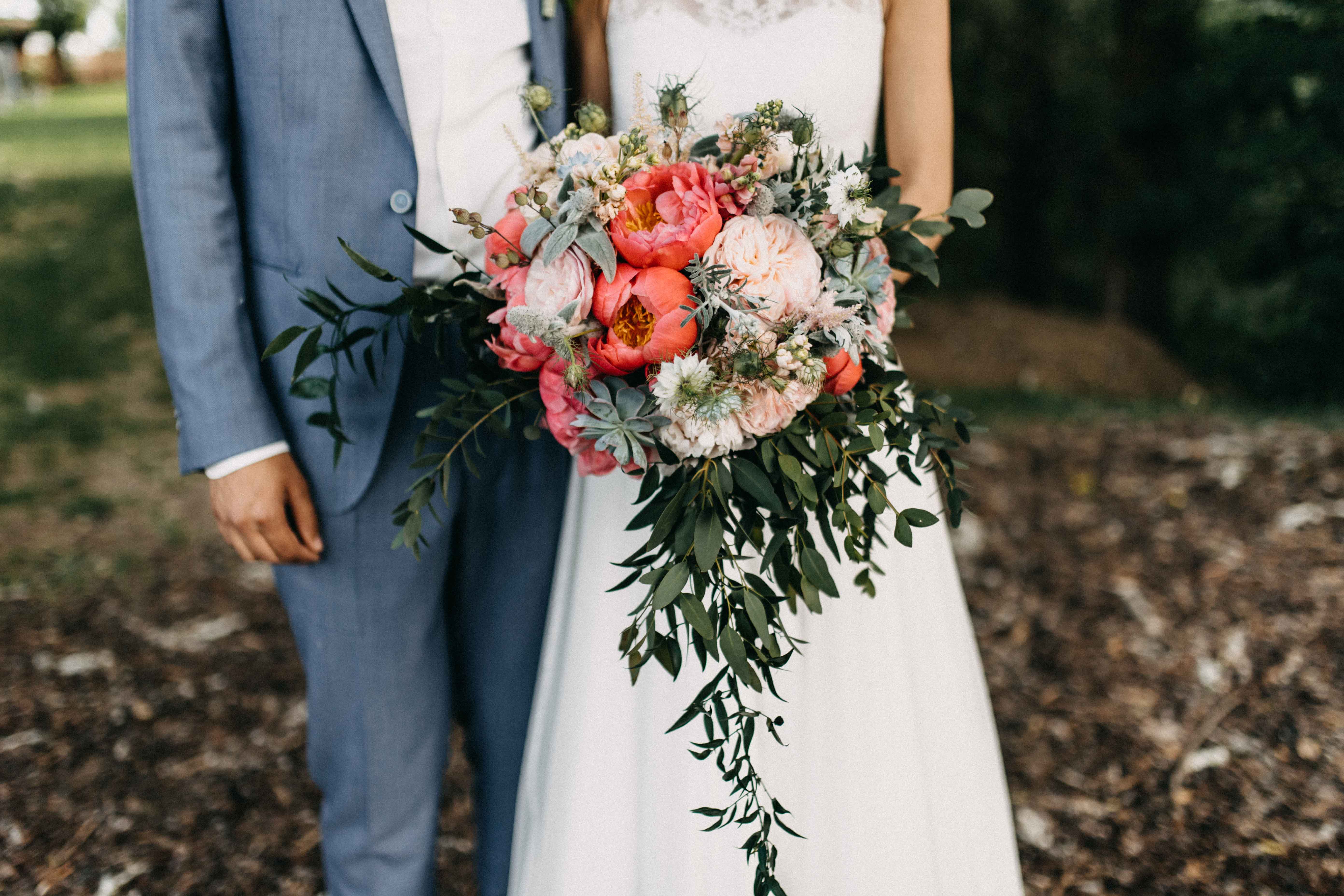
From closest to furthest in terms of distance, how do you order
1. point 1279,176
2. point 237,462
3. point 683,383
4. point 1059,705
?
1. point 683,383
2. point 237,462
3. point 1059,705
4. point 1279,176

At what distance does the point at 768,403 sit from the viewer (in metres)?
1.16

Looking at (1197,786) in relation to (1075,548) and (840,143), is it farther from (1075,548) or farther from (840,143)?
(840,143)

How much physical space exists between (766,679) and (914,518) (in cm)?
29

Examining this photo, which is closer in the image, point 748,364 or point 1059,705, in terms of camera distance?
point 748,364

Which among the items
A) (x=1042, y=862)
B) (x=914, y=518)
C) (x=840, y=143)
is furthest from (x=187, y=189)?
(x=1042, y=862)

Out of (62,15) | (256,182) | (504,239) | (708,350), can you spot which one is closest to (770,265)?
(708,350)

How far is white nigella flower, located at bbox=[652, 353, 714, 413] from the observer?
110 cm

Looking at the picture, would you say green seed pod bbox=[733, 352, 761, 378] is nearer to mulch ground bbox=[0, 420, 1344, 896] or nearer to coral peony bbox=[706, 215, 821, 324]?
coral peony bbox=[706, 215, 821, 324]

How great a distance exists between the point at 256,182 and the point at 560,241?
0.67m

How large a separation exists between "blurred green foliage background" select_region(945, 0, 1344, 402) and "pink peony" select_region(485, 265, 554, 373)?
540 centimetres

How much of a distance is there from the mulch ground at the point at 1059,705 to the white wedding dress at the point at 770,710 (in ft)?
2.75

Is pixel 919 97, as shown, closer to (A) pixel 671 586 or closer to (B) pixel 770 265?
(B) pixel 770 265

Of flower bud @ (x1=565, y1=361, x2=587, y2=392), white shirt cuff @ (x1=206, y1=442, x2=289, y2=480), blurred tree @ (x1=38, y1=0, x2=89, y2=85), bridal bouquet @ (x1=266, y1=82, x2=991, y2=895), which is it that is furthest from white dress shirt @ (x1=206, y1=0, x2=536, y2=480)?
blurred tree @ (x1=38, y1=0, x2=89, y2=85)

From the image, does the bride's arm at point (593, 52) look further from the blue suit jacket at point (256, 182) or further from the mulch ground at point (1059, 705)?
the mulch ground at point (1059, 705)
